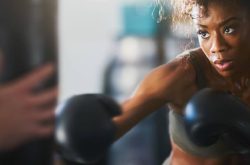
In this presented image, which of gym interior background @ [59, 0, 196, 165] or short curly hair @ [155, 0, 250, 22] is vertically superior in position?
short curly hair @ [155, 0, 250, 22]

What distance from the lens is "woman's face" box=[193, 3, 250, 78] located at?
1321 mm

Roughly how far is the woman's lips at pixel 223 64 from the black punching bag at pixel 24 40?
41cm

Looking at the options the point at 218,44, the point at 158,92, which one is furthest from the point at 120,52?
the point at 218,44

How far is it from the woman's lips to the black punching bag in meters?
0.41

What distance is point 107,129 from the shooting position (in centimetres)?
125

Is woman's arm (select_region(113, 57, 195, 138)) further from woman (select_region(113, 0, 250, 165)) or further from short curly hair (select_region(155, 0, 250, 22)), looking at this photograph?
short curly hair (select_region(155, 0, 250, 22))

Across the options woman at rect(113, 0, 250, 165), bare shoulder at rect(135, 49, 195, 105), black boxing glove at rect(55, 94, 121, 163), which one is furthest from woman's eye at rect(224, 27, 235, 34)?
black boxing glove at rect(55, 94, 121, 163)

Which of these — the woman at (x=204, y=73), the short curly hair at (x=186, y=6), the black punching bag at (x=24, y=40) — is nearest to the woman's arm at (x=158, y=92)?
the woman at (x=204, y=73)

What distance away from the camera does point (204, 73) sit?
135cm

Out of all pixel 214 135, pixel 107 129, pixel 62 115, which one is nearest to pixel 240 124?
pixel 214 135

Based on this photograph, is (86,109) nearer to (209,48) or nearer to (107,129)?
(107,129)

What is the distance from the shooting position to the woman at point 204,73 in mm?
1320

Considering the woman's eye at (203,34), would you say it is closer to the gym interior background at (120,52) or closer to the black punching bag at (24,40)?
the gym interior background at (120,52)

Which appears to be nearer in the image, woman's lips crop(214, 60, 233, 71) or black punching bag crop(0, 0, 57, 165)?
black punching bag crop(0, 0, 57, 165)
